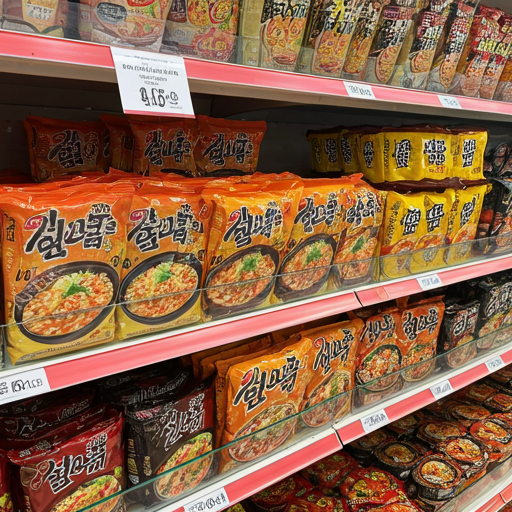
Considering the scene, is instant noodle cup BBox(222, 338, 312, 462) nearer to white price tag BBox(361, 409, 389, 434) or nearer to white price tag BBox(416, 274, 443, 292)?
white price tag BBox(361, 409, 389, 434)

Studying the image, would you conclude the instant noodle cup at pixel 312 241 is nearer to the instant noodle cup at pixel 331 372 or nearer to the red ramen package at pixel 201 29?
the instant noodle cup at pixel 331 372

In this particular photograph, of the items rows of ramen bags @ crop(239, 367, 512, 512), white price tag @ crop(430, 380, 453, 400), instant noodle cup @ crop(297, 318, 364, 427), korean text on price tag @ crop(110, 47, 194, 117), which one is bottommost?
rows of ramen bags @ crop(239, 367, 512, 512)

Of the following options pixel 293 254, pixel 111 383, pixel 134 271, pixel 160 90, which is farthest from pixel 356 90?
pixel 111 383

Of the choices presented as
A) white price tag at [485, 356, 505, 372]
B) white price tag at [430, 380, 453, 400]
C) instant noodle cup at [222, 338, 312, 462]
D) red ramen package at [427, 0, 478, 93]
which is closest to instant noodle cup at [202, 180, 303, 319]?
instant noodle cup at [222, 338, 312, 462]

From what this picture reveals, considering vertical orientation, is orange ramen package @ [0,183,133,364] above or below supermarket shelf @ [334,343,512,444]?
above

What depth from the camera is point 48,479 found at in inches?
35.4

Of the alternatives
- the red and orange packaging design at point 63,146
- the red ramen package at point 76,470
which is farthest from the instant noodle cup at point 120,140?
the red ramen package at point 76,470

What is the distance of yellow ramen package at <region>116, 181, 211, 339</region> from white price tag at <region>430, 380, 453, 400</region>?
105 centimetres

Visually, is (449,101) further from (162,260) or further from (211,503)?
(211,503)

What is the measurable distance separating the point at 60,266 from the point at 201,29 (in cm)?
56

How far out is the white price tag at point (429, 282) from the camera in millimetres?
1513

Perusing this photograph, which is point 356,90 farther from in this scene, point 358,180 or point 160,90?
point 160,90

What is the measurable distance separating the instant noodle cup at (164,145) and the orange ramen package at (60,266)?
372 millimetres

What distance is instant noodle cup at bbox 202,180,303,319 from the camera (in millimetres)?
1060
